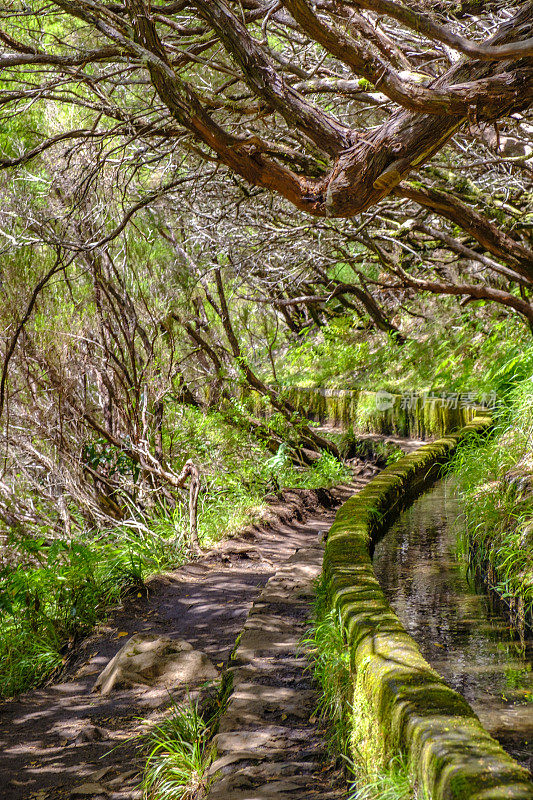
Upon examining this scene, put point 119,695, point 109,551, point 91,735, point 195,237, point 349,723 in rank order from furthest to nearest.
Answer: point 195,237 < point 109,551 < point 119,695 < point 91,735 < point 349,723

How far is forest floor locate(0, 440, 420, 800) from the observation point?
363 centimetres

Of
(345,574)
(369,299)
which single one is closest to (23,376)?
(345,574)

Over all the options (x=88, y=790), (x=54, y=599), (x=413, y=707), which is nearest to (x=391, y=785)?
(x=413, y=707)

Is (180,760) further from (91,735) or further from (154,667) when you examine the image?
(154,667)

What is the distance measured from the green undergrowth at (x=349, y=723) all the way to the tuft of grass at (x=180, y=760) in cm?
62

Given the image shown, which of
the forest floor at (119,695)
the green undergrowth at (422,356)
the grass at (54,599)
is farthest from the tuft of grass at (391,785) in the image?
the green undergrowth at (422,356)

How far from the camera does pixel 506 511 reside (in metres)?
5.36

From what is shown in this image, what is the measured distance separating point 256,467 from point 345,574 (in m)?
5.30

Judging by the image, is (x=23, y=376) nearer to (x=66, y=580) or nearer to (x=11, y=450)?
(x=11, y=450)

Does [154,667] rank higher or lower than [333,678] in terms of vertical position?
lower

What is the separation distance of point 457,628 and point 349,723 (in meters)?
1.64

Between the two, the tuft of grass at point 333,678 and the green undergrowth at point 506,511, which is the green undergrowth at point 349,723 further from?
the green undergrowth at point 506,511

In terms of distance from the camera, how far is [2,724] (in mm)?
4434

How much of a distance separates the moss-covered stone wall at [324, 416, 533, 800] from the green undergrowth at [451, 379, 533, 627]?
1.05 metres
